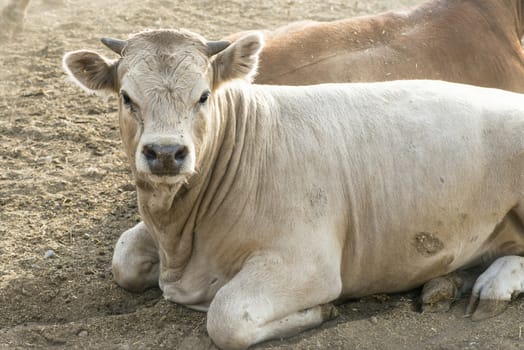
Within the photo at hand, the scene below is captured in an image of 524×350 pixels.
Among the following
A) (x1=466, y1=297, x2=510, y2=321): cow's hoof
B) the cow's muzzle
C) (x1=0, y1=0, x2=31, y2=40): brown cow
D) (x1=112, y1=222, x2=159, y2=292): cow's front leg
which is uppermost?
the cow's muzzle

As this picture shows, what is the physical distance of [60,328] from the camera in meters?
6.21

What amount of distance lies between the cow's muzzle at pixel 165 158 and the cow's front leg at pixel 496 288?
7.30 feet

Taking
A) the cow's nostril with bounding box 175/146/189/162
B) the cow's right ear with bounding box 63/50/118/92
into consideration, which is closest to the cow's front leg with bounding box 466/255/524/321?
the cow's nostril with bounding box 175/146/189/162

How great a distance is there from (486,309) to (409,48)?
309 cm

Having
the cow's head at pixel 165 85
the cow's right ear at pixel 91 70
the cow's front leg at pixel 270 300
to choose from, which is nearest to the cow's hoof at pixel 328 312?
the cow's front leg at pixel 270 300

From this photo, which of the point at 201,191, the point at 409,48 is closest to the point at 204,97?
the point at 201,191

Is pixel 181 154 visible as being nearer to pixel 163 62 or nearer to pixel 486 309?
pixel 163 62

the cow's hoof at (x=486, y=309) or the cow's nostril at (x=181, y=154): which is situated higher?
the cow's nostril at (x=181, y=154)

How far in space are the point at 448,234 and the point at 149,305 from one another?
2.12m

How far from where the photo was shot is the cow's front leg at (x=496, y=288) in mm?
6320

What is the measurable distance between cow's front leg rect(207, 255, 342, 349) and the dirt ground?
0.11m

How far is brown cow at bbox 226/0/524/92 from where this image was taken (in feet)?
27.0

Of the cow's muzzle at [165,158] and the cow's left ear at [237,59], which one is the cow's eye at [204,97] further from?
the cow's muzzle at [165,158]

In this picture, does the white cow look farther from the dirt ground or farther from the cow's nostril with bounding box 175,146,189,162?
the dirt ground
